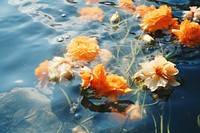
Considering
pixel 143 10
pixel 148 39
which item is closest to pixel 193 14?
pixel 143 10

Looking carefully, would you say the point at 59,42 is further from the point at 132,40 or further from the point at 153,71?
the point at 153,71

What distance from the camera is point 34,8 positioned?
331 centimetres

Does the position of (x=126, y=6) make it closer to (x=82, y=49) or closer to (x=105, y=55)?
(x=105, y=55)

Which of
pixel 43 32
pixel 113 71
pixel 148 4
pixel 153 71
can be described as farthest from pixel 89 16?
pixel 153 71

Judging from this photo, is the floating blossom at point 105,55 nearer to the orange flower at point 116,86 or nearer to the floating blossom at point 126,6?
the orange flower at point 116,86

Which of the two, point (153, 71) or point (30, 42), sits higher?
point (153, 71)

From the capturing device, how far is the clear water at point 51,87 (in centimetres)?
195

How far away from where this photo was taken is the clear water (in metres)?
1.95

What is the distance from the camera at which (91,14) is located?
312 cm

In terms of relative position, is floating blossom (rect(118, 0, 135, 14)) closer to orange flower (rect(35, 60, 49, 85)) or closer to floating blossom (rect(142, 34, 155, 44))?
floating blossom (rect(142, 34, 155, 44))

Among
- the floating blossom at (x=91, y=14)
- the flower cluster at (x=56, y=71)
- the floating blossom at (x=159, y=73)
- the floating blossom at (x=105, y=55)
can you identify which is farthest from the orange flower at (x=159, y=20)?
the flower cluster at (x=56, y=71)

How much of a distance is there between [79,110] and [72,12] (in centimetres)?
148

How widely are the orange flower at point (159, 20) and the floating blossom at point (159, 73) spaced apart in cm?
69

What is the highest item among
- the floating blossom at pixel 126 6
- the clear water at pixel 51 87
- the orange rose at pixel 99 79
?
the floating blossom at pixel 126 6
